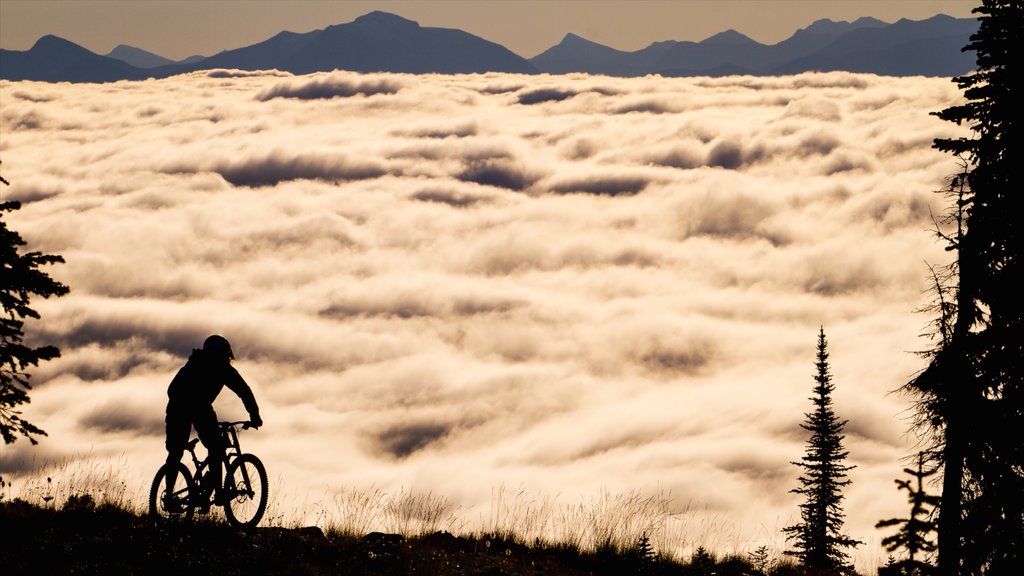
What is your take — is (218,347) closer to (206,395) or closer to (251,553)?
(206,395)

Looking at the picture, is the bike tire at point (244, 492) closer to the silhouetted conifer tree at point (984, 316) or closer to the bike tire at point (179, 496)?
the bike tire at point (179, 496)

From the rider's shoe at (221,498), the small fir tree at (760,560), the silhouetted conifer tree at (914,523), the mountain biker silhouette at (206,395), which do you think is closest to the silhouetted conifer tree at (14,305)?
the mountain biker silhouette at (206,395)

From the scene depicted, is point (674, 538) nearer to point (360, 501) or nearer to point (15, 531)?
point (360, 501)

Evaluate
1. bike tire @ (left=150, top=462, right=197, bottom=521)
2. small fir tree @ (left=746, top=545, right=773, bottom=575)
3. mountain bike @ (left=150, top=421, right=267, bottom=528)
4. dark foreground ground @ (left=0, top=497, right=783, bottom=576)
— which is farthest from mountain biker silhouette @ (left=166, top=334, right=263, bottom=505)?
small fir tree @ (left=746, top=545, right=773, bottom=575)

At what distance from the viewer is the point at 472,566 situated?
10.8 metres

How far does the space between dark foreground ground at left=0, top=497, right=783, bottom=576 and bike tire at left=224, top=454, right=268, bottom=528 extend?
0.24 metres

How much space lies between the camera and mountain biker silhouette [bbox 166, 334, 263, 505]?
1090 cm

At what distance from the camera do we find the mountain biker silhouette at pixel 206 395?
10.9 metres

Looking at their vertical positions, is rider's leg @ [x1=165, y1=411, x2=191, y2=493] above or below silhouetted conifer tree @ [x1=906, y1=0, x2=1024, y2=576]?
below

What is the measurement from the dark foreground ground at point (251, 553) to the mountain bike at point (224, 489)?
10.4 inches

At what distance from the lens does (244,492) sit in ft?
36.8

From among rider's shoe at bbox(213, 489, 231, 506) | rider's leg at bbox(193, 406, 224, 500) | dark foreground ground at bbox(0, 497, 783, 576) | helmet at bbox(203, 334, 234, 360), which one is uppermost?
helmet at bbox(203, 334, 234, 360)

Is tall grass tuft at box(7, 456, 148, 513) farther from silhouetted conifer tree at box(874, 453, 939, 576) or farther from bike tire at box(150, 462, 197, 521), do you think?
silhouetted conifer tree at box(874, 453, 939, 576)

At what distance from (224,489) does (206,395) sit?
1295 mm
